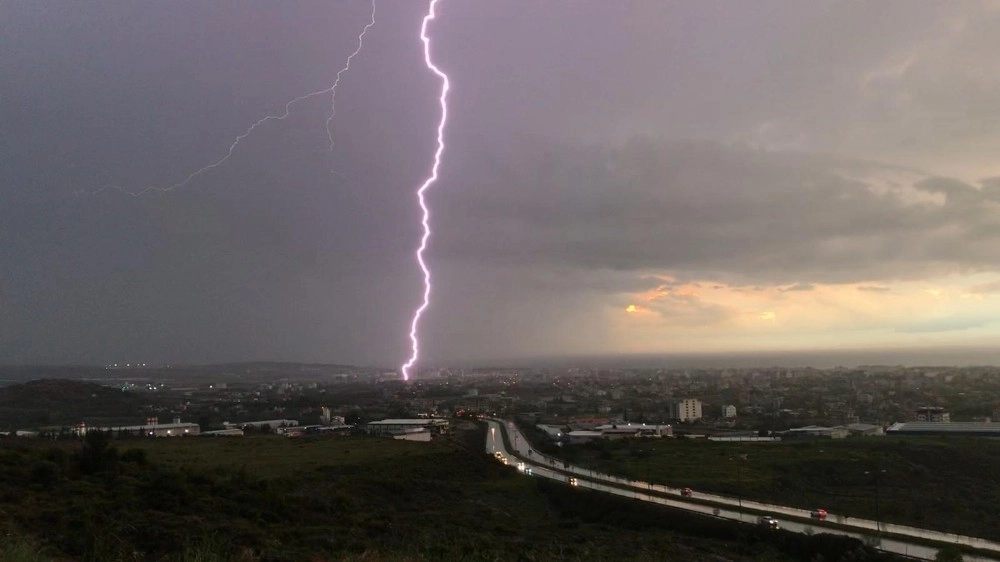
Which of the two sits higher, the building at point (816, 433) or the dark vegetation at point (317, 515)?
the dark vegetation at point (317, 515)

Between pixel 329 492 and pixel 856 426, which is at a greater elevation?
pixel 329 492

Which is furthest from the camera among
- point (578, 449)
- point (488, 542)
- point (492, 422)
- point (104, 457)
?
point (492, 422)

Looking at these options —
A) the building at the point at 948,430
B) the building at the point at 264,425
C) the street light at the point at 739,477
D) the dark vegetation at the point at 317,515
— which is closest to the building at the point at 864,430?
the building at the point at 948,430

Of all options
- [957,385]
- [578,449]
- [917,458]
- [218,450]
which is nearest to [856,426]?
[917,458]

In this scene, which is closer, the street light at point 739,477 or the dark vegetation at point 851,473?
the dark vegetation at point 851,473

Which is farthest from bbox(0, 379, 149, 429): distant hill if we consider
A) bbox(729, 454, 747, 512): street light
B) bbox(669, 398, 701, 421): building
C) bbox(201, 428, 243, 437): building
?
bbox(669, 398, 701, 421): building

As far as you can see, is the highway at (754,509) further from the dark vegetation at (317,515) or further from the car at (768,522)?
the dark vegetation at (317,515)

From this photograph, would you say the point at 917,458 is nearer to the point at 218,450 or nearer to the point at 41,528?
the point at 218,450
